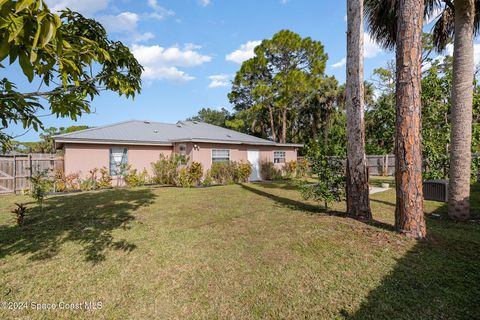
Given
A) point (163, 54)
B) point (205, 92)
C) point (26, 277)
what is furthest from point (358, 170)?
point (205, 92)

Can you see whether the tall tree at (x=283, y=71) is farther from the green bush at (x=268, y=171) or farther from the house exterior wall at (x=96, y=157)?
the house exterior wall at (x=96, y=157)

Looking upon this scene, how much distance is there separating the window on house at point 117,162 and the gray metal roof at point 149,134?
0.75m

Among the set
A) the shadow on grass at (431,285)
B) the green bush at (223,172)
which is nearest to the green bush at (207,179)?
the green bush at (223,172)

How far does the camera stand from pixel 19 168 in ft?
38.3

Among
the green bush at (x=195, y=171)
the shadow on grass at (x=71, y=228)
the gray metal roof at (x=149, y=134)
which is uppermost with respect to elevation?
the gray metal roof at (x=149, y=134)

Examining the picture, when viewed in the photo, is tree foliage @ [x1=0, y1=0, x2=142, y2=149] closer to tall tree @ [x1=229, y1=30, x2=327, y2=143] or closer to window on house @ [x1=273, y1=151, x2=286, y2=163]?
window on house @ [x1=273, y1=151, x2=286, y2=163]

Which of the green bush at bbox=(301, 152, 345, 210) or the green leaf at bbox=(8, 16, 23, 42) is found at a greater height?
the green leaf at bbox=(8, 16, 23, 42)

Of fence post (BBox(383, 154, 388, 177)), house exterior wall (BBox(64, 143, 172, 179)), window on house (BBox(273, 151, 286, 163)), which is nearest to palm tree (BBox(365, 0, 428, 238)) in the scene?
house exterior wall (BBox(64, 143, 172, 179))

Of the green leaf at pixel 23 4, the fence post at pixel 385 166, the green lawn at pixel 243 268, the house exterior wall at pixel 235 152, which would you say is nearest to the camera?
the green leaf at pixel 23 4

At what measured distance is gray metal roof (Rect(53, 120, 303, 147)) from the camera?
41.7ft

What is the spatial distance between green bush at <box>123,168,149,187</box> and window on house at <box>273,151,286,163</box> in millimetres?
9601

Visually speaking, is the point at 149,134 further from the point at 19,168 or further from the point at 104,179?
the point at 19,168

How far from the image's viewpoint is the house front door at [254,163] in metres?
16.7

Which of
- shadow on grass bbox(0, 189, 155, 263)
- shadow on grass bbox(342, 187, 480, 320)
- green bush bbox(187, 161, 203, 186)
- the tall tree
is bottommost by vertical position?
shadow on grass bbox(0, 189, 155, 263)
